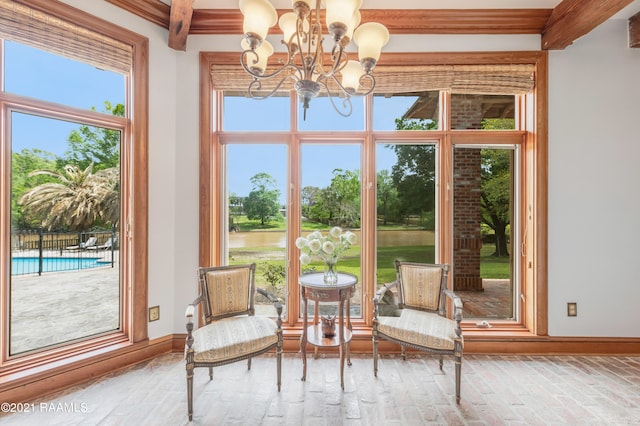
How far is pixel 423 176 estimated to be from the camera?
308 cm

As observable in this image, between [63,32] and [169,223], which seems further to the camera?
[169,223]

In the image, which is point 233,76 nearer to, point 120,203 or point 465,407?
point 120,203

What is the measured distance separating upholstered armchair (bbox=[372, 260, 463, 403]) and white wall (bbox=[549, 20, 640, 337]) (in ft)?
3.87

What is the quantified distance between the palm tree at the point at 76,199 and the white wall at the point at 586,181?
0.33m

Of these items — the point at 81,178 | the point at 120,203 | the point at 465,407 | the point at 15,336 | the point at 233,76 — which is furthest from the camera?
the point at 233,76

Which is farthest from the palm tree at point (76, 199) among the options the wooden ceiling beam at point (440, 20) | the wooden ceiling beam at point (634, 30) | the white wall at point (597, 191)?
the wooden ceiling beam at point (634, 30)

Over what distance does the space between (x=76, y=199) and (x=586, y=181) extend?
181 inches

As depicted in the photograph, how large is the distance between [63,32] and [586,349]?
17.3 ft

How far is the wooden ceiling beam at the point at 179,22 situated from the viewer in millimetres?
2604

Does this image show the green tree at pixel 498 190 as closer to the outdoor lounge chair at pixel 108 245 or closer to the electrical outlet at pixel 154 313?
the electrical outlet at pixel 154 313

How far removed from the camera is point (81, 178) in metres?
2.56

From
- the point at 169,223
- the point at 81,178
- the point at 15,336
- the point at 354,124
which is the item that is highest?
the point at 354,124

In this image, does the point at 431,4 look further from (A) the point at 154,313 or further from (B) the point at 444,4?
(A) the point at 154,313

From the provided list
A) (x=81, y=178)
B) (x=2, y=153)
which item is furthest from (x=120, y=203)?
(x=2, y=153)
